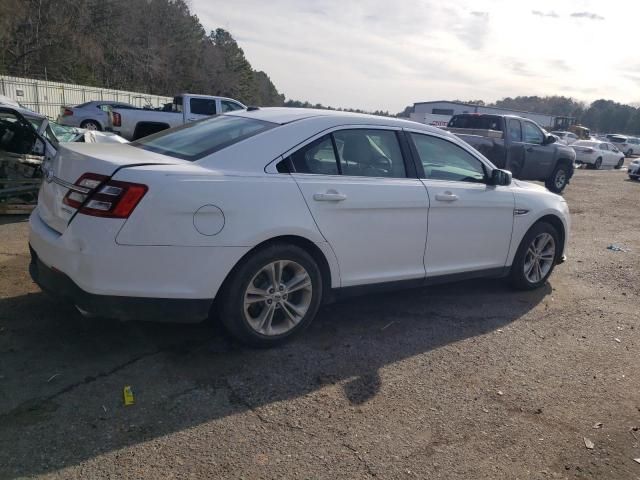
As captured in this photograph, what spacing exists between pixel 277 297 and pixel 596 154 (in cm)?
2844

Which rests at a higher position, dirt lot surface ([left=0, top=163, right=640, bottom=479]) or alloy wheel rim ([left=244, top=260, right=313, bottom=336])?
alloy wheel rim ([left=244, top=260, right=313, bottom=336])

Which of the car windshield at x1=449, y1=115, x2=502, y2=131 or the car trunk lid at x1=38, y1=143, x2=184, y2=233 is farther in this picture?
the car windshield at x1=449, y1=115, x2=502, y2=131

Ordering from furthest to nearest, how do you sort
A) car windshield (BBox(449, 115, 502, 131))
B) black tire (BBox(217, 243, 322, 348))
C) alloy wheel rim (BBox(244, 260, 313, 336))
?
car windshield (BBox(449, 115, 502, 131)) → alloy wheel rim (BBox(244, 260, 313, 336)) → black tire (BBox(217, 243, 322, 348))

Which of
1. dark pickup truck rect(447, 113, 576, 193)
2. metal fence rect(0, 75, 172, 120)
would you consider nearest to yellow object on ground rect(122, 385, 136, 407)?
dark pickup truck rect(447, 113, 576, 193)

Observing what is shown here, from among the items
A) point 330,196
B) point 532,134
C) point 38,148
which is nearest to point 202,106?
point 532,134

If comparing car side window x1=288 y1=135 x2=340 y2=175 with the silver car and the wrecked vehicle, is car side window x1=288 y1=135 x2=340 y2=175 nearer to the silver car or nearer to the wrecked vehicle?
the wrecked vehicle

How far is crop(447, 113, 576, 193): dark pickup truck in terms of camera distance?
13070 millimetres

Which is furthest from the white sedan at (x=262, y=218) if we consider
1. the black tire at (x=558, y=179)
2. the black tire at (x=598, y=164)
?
the black tire at (x=598, y=164)

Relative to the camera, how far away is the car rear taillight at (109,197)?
3170 millimetres

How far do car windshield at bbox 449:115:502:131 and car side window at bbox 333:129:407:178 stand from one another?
975cm

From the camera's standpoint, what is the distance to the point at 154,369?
11.4 feet

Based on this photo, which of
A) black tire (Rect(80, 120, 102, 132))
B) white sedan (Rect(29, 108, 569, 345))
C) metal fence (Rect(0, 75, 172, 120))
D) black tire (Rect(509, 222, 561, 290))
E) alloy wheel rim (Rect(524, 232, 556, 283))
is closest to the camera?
white sedan (Rect(29, 108, 569, 345))

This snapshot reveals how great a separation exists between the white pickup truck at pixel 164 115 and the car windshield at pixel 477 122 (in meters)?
6.59

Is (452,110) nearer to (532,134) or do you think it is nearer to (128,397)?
(532,134)
